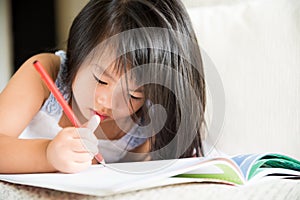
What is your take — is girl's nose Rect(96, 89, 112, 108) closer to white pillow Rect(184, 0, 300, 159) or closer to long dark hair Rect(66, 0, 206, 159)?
long dark hair Rect(66, 0, 206, 159)

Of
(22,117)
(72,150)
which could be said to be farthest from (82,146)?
(22,117)

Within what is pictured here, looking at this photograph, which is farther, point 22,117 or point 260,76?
point 260,76

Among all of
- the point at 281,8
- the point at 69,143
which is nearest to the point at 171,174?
the point at 69,143

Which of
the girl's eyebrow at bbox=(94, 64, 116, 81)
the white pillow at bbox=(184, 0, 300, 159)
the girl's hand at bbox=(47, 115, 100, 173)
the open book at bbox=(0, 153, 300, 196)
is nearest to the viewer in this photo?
the open book at bbox=(0, 153, 300, 196)

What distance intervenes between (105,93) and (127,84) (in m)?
0.04

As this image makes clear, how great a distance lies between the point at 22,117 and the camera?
0.80 metres

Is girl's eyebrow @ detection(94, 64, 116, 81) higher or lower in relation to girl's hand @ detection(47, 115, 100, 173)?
higher

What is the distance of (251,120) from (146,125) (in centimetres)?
19

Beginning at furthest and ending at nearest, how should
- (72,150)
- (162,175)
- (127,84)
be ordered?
(127,84) < (72,150) < (162,175)

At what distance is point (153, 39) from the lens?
30.9 inches

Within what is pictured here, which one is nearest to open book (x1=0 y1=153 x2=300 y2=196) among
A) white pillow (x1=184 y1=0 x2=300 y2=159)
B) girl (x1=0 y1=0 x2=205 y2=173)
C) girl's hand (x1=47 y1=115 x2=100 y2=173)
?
girl's hand (x1=47 y1=115 x2=100 y2=173)

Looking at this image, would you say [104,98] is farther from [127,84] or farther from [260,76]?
[260,76]

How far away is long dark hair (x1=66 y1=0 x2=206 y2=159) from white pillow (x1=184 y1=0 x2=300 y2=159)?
0.07m

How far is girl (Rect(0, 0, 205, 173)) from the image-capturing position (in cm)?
78
